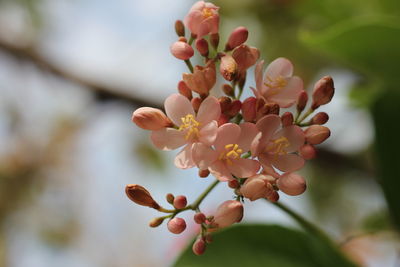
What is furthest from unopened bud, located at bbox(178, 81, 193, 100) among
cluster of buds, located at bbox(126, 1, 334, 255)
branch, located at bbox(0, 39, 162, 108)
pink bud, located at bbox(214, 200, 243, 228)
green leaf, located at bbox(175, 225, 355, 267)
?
branch, located at bbox(0, 39, 162, 108)

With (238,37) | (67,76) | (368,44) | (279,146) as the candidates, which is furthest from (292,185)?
(67,76)

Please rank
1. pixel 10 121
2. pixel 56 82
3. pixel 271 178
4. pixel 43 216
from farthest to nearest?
pixel 43 216
pixel 10 121
pixel 56 82
pixel 271 178

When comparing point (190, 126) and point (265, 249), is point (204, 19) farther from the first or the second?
point (265, 249)

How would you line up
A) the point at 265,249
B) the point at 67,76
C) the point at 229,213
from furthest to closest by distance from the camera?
the point at 67,76
the point at 265,249
the point at 229,213

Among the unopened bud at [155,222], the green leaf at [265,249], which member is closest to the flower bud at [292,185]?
the unopened bud at [155,222]

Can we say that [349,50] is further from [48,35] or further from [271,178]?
[48,35]

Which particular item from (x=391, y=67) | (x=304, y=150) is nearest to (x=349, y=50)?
(x=391, y=67)

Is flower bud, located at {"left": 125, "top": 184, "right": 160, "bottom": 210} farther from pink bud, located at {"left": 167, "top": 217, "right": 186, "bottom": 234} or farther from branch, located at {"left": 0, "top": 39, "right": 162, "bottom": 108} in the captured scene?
branch, located at {"left": 0, "top": 39, "right": 162, "bottom": 108}
